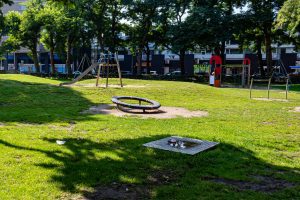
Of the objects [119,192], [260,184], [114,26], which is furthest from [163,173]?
[114,26]

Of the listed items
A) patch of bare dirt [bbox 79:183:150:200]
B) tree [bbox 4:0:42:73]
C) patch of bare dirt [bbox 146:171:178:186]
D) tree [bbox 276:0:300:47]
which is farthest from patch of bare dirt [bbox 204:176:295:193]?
tree [bbox 4:0:42:73]

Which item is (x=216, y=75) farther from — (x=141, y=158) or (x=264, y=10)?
(x=141, y=158)

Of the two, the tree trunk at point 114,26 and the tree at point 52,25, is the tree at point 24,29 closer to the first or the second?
the tree at point 52,25

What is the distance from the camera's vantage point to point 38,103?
1736 cm

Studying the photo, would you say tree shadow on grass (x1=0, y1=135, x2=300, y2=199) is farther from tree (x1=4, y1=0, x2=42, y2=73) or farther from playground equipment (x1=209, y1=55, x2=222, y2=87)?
tree (x1=4, y1=0, x2=42, y2=73)

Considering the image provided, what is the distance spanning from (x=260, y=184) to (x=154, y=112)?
9606 mm

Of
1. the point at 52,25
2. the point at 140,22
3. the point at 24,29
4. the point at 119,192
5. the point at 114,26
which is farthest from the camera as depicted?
the point at 114,26

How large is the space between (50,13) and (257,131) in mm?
46050

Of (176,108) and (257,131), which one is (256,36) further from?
(257,131)

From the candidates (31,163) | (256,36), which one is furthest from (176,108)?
(256,36)

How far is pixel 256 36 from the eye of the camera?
51.4 meters

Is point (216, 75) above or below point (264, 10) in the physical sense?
below

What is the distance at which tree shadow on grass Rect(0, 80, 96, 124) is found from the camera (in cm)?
1300

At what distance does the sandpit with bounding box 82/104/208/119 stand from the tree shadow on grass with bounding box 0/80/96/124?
72 centimetres
